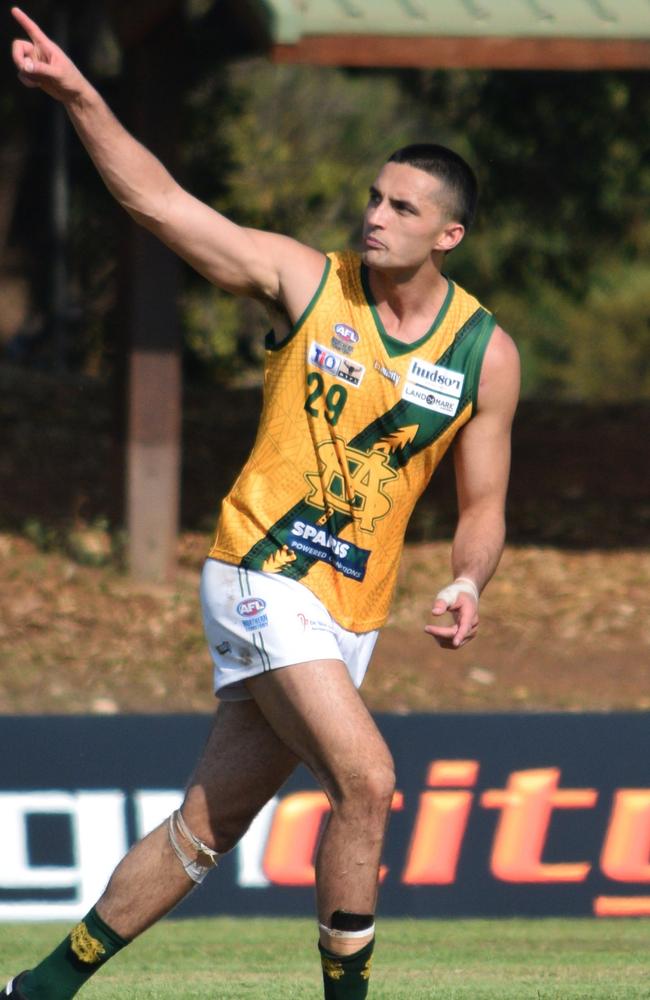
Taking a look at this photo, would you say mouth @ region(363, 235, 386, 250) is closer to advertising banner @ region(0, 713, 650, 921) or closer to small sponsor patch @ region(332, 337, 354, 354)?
small sponsor patch @ region(332, 337, 354, 354)

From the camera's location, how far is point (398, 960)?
20.7 ft

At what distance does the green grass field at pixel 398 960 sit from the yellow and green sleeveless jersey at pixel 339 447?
1524 millimetres

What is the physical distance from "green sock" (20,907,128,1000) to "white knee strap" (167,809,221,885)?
25cm

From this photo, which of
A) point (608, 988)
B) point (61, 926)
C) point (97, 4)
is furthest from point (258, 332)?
point (608, 988)

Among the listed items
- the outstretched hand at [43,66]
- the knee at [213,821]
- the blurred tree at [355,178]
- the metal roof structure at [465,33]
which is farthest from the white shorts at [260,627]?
the blurred tree at [355,178]

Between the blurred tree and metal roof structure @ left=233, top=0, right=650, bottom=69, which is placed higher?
metal roof structure @ left=233, top=0, right=650, bottom=69

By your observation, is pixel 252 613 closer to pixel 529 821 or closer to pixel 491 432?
pixel 491 432

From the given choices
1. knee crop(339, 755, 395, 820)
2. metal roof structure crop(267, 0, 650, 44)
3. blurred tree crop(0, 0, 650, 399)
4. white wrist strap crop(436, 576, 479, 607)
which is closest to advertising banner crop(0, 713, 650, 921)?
white wrist strap crop(436, 576, 479, 607)

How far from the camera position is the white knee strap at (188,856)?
4293 mm

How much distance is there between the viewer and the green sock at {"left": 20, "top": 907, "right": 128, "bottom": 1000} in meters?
4.27

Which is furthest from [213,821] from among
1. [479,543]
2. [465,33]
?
[465,33]

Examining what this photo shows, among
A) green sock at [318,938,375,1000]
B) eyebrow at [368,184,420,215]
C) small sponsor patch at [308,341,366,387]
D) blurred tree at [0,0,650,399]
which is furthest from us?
blurred tree at [0,0,650,399]

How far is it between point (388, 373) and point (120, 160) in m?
0.85

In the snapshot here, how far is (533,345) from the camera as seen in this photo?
102 feet
